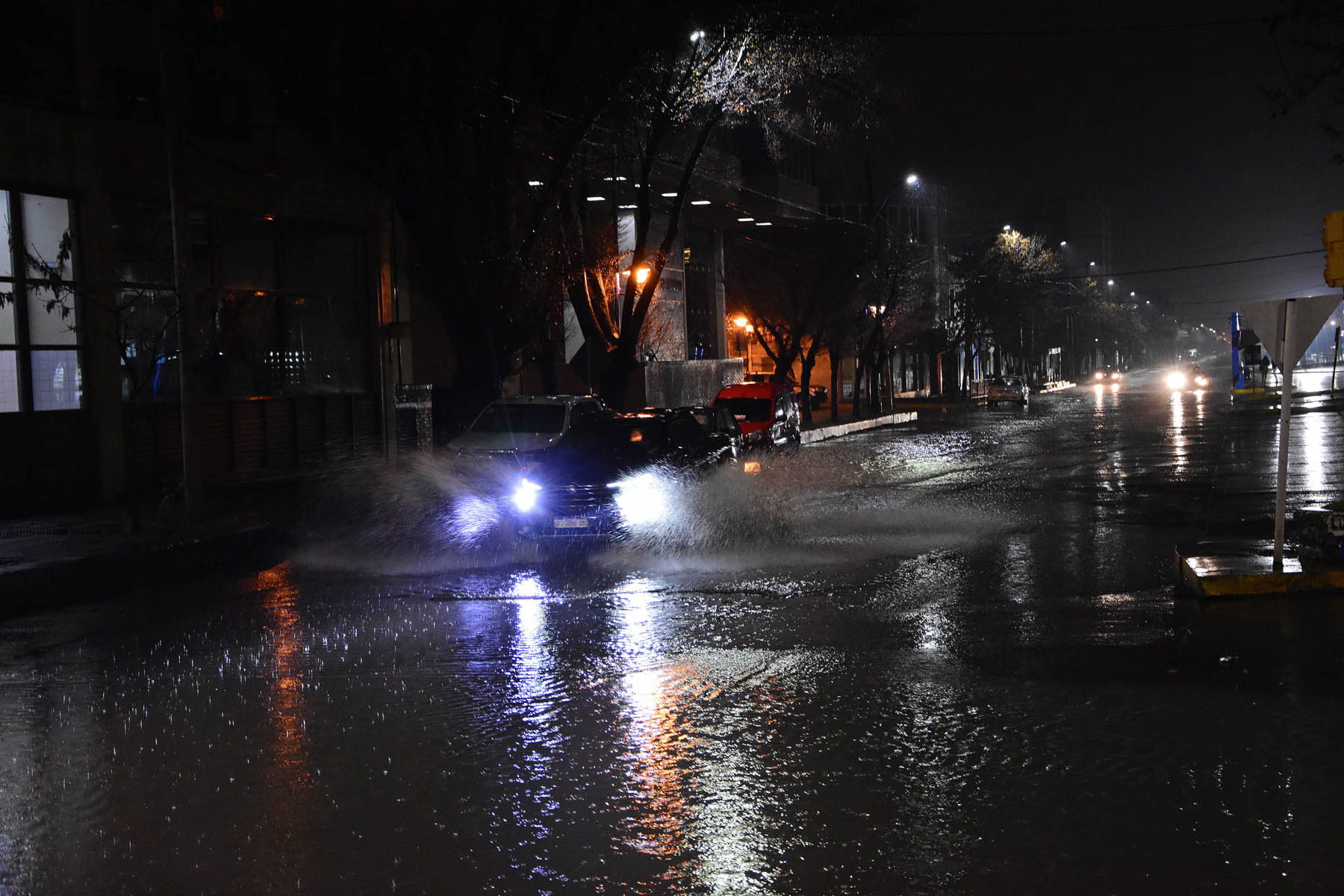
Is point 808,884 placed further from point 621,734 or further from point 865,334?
point 865,334

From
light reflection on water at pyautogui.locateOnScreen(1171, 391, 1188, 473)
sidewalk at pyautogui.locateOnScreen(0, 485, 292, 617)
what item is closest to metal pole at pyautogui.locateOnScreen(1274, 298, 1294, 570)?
sidewalk at pyautogui.locateOnScreen(0, 485, 292, 617)

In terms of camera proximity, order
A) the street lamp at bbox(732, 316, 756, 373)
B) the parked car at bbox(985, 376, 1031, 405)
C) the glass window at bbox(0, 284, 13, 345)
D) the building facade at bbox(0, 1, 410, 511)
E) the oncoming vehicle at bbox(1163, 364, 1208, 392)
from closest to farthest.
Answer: the glass window at bbox(0, 284, 13, 345) → the building facade at bbox(0, 1, 410, 511) → the street lamp at bbox(732, 316, 756, 373) → the parked car at bbox(985, 376, 1031, 405) → the oncoming vehicle at bbox(1163, 364, 1208, 392)

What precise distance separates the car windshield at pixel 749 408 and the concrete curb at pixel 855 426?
6652 millimetres

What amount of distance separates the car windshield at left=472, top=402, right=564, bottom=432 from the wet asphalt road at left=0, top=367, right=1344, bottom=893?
6636 mm

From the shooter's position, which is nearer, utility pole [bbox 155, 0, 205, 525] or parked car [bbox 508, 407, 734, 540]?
parked car [bbox 508, 407, 734, 540]

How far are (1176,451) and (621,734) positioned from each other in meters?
24.2

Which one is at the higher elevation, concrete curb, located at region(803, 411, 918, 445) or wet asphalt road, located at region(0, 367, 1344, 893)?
concrete curb, located at region(803, 411, 918, 445)

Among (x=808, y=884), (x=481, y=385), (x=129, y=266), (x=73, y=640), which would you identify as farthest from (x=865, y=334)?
(x=808, y=884)

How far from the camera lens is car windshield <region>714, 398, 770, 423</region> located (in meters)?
28.7

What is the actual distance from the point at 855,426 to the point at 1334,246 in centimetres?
2971

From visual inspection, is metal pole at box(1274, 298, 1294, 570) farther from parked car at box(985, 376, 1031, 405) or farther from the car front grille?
parked car at box(985, 376, 1031, 405)

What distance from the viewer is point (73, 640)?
9859 millimetres

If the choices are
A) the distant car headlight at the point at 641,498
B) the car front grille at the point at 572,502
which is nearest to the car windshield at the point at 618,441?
the distant car headlight at the point at 641,498

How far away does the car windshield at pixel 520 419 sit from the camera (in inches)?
810
